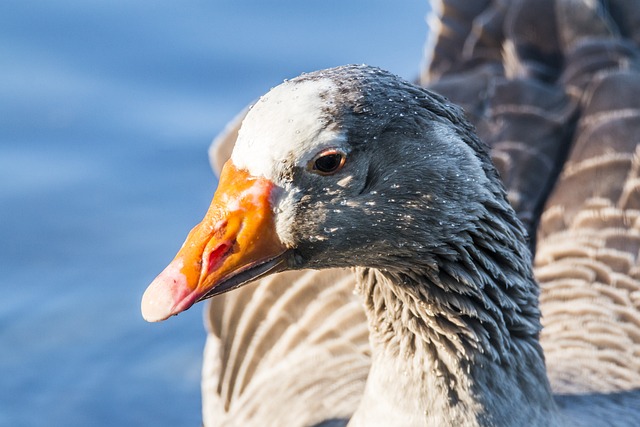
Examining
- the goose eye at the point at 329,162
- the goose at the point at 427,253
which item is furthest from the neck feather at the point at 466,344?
the goose eye at the point at 329,162

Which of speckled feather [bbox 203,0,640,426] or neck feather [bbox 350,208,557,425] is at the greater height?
speckled feather [bbox 203,0,640,426]

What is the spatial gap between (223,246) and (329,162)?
1.18 ft

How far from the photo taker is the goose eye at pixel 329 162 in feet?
9.97

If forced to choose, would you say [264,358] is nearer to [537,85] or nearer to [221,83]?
[537,85]

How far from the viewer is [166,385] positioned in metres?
6.13

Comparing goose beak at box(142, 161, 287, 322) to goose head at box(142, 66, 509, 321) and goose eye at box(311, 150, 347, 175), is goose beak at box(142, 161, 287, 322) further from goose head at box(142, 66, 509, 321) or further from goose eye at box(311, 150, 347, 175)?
goose eye at box(311, 150, 347, 175)

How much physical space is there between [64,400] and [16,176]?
1532mm

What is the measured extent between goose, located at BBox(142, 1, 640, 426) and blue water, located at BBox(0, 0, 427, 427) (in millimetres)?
1027

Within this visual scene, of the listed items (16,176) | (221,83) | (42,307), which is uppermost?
(221,83)

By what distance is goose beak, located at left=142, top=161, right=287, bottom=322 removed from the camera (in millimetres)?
3043

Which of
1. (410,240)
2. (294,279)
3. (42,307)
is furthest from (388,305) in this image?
(42,307)

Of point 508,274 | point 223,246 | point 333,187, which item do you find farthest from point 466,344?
point 223,246

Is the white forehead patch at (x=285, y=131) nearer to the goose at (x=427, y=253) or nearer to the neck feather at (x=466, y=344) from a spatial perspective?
the goose at (x=427, y=253)

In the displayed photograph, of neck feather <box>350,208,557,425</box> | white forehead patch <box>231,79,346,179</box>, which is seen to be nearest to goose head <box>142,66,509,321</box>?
→ white forehead patch <box>231,79,346,179</box>
